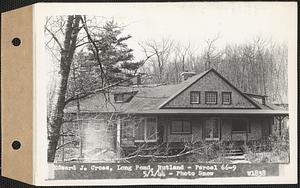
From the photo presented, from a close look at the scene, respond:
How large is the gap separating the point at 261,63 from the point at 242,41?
6 centimetres

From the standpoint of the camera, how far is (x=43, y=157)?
1104 millimetres

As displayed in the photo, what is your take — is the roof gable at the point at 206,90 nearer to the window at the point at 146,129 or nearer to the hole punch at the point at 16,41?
the window at the point at 146,129

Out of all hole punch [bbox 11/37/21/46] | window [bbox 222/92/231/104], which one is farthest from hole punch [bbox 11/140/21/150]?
window [bbox 222/92/231/104]

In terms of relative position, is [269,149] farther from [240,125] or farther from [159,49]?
[159,49]

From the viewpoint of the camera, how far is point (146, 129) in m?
1.10

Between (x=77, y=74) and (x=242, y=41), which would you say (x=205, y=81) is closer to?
(x=242, y=41)

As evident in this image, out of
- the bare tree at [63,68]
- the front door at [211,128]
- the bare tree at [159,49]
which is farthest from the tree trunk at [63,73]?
the front door at [211,128]

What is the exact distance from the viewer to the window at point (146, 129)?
1099mm

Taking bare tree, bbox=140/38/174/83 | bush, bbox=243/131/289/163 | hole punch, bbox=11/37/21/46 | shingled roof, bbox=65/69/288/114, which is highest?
hole punch, bbox=11/37/21/46

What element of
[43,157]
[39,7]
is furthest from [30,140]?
[39,7]

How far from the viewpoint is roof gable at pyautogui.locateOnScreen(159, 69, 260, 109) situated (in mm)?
1100

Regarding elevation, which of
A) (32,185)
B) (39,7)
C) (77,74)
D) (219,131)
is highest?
(39,7)

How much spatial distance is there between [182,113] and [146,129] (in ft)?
0.25

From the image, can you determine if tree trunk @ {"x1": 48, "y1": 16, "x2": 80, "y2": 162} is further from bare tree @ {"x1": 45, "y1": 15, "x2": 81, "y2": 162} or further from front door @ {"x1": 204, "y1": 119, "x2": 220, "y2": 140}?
front door @ {"x1": 204, "y1": 119, "x2": 220, "y2": 140}
